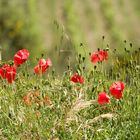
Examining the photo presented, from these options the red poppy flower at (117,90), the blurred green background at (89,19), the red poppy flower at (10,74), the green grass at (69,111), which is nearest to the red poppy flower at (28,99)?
the green grass at (69,111)

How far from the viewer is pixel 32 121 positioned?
439cm

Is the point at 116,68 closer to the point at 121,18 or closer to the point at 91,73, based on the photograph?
the point at 91,73

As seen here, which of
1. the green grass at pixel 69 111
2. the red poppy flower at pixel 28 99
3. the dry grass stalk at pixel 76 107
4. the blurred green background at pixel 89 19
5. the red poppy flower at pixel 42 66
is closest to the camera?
the dry grass stalk at pixel 76 107

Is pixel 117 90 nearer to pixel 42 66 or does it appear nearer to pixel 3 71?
pixel 42 66

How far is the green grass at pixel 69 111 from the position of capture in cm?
428

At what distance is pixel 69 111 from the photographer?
428 centimetres

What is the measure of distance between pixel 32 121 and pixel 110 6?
23.4m

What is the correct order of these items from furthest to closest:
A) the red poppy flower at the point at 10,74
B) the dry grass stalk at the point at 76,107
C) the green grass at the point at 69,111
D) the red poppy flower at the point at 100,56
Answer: the red poppy flower at the point at 100,56 → the red poppy flower at the point at 10,74 → the green grass at the point at 69,111 → the dry grass stalk at the point at 76,107

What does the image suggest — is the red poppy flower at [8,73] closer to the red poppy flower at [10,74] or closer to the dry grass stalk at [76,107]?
the red poppy flower at [10,74]

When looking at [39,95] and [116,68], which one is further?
[116,68]

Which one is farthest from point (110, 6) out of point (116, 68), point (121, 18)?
point (116, 68)

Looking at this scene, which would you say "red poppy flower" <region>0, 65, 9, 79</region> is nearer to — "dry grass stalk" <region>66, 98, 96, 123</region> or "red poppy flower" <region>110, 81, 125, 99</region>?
"dry grass stalk" <region>66, 98, 96, 123</region>

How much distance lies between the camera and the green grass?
14.0ft

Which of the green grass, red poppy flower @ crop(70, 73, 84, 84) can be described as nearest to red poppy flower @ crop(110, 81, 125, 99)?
the green grass
